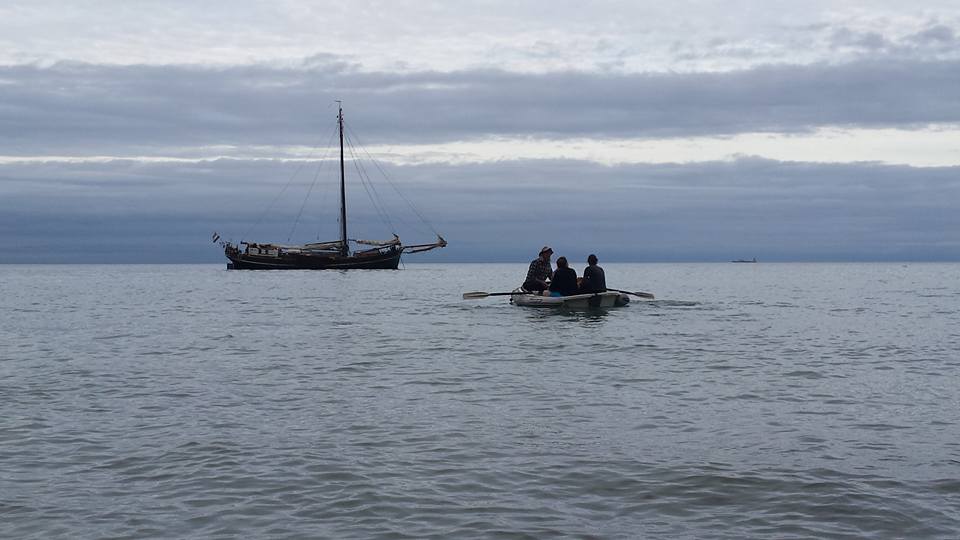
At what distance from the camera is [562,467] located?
927 centimetres

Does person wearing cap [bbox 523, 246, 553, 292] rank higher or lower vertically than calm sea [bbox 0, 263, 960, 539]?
higher

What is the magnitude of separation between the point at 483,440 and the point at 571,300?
19.8 meters

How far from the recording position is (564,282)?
30.6 metres

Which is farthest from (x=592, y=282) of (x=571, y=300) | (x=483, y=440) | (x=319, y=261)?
(x=319, y=261)

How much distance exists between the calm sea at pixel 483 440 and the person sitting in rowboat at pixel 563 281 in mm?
7490

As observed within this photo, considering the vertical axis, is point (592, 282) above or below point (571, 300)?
above

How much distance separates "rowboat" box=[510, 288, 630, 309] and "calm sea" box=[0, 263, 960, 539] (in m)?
7.10

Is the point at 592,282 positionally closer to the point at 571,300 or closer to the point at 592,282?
the point at 592,282

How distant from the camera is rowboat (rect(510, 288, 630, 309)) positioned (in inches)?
1188

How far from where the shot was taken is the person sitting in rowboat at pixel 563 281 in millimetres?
30438

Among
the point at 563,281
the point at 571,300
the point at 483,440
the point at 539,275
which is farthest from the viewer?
the point at 539,275

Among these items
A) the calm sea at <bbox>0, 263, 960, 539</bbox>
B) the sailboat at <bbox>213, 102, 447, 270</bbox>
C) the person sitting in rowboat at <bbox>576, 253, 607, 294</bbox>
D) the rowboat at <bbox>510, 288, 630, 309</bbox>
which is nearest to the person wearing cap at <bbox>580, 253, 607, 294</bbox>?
the person sitting in rowboat at <bbox>576, 253, 607, 294</bbox>

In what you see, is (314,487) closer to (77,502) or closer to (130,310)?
(77,502)

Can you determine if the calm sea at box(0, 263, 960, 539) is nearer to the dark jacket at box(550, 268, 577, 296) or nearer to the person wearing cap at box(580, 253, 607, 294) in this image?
the dark jacket at box(550, 268, 577, 296)
